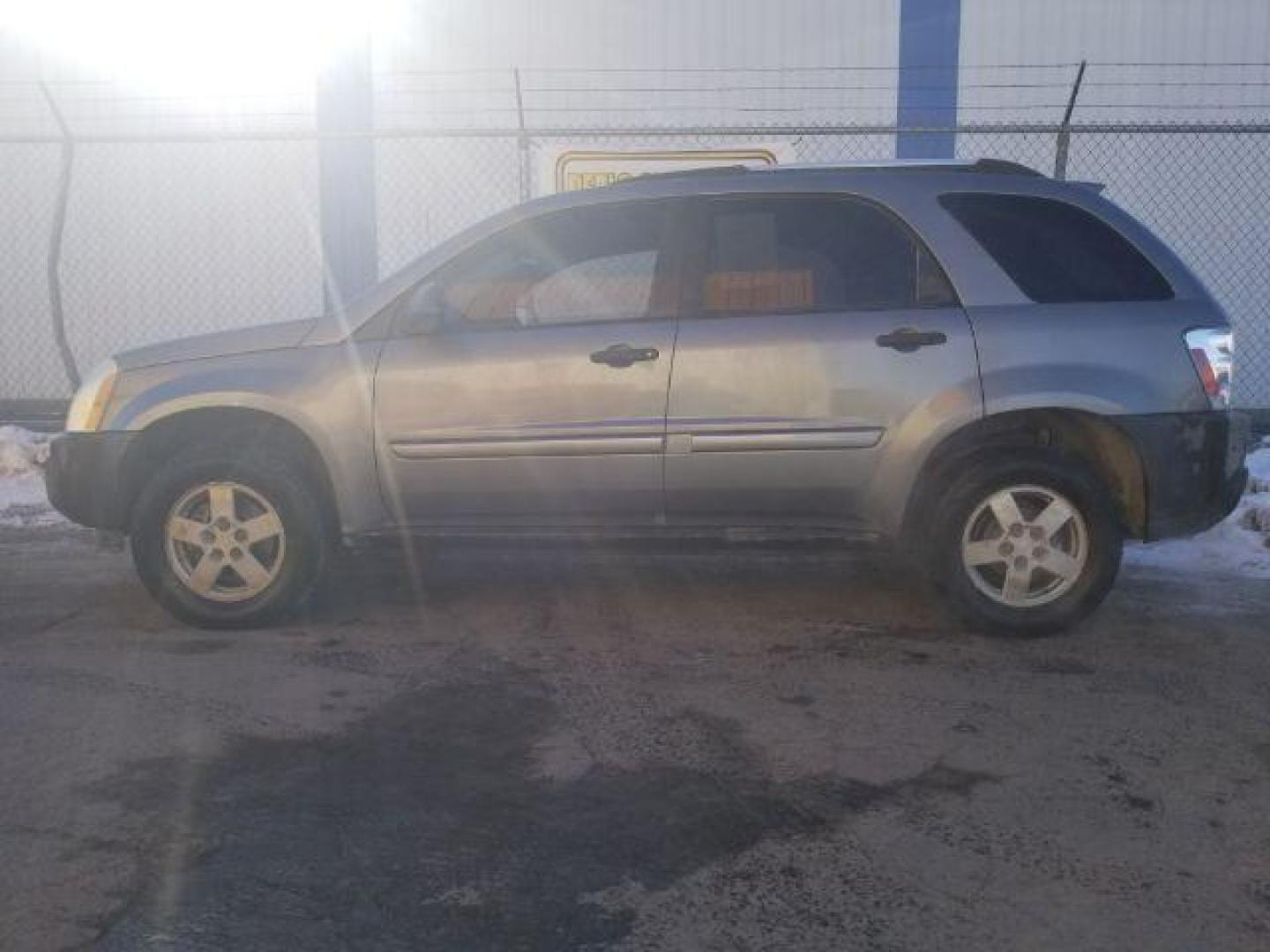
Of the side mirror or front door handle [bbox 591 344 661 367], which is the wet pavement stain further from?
the side mirror

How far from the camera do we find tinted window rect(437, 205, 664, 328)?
210 inches

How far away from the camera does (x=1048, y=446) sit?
5.20 m

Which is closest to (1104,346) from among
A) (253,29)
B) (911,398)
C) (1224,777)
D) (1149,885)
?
(911,398)

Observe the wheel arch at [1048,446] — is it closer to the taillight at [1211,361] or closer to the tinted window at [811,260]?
the taillight at [1211,361]

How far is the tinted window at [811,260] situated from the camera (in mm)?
5188

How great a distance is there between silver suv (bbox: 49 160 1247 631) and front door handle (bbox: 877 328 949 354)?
0.4 inches

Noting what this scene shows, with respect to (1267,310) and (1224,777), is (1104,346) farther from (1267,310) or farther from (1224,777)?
(1267,310)

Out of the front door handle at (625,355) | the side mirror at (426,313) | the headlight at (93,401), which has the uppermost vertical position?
the side mirror at (426,313)

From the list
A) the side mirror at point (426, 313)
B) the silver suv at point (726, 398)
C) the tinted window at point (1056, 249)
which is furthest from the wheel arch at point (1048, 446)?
→ the side mirror at point (426, 313)

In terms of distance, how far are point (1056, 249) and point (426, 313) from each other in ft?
8.62

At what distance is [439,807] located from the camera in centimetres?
359

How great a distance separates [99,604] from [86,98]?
7.34 metres

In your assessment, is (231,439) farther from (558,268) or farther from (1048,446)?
(1048,446)

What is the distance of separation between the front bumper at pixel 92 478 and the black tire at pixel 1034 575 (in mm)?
3447
